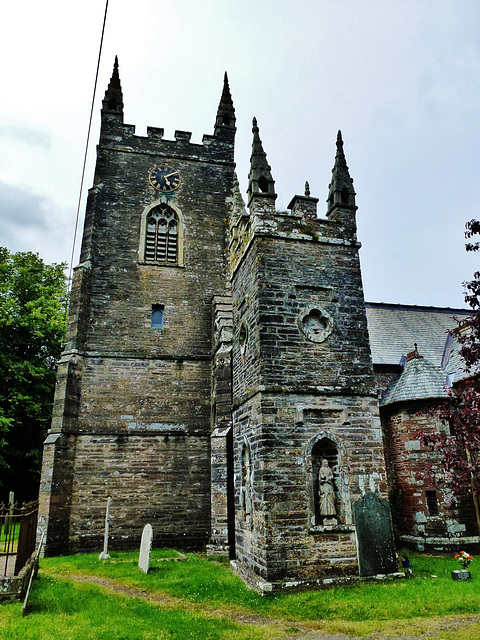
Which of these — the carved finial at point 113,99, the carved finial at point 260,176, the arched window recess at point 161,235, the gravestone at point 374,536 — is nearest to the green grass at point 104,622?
the gravestone at point 374,536

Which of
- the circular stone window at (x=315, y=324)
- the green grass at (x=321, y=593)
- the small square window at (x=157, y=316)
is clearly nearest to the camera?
the green grass at (x=321, y=593)

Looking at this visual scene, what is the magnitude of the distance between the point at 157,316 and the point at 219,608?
10.5 m

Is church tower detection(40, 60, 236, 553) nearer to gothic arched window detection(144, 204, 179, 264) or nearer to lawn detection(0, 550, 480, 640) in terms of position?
gothic arched window detection(144, 204, 179, 264)

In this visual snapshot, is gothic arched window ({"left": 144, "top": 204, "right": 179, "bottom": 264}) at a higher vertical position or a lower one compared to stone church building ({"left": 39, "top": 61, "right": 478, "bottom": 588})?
higher

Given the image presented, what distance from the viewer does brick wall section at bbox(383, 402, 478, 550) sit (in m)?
13.5

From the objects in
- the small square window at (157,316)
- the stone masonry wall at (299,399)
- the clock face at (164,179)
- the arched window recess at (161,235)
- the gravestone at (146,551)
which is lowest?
the gravestone at (146,551)

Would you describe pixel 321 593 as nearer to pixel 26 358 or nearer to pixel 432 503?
pixel 432 503

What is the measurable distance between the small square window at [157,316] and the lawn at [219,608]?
8300mm

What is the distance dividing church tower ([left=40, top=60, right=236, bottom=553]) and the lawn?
12.8 feet

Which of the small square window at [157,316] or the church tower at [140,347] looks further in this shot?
the small square window at [157,316]

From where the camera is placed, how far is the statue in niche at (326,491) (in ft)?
29.8

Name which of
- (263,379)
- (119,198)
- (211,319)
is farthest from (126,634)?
(119,198)

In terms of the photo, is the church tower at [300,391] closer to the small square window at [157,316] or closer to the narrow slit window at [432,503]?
the small square window at [157,316]

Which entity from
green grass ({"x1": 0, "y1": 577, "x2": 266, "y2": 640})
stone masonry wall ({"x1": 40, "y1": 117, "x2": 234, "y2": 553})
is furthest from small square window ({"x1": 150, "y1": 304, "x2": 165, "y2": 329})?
green grass ({"x1": 0, "y1": 577, "x2": 266, "y2": 640})
